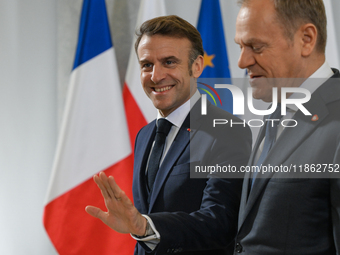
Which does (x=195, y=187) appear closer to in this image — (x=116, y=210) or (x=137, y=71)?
(x=116, y=210)

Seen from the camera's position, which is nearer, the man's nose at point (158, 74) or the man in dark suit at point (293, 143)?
the man in dark suit at point (293, 143)

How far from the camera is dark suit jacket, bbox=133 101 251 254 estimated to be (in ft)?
3.73

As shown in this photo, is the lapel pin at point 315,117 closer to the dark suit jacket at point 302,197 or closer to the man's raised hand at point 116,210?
the dark suit jacket at point 302,197

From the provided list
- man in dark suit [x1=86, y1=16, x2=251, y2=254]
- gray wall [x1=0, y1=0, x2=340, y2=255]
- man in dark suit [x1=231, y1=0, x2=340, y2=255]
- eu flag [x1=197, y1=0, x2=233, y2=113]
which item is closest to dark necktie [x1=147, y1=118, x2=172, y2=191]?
man in dark suit [x1=86, y1=16, x2=251, y2=254]

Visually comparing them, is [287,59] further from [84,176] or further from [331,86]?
[84,176]

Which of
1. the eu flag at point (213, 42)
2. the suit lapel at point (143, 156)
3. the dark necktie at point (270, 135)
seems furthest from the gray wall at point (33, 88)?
the dark necktie at point (270, 135)

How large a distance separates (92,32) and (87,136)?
0.74 meters

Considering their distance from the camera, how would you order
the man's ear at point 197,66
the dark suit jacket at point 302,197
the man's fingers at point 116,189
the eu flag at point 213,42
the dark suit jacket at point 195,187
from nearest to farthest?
1. the dark suit jacket at point 302,197
2. the man's fingers at point 116,189
3. the dark suit jacket at point 195,187
4. the man's ear at point 197,66
5. the eu flag at point 213,42

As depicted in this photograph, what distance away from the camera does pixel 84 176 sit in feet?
7.85

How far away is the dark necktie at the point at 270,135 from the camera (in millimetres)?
1073

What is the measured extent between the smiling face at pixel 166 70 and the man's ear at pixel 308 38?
21.0 inches

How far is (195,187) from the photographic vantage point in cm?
126

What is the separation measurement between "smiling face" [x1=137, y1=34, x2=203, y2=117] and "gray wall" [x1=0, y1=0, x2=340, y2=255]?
140 centimetres

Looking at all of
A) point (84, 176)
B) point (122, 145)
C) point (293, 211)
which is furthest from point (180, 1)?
point (293, 211)
